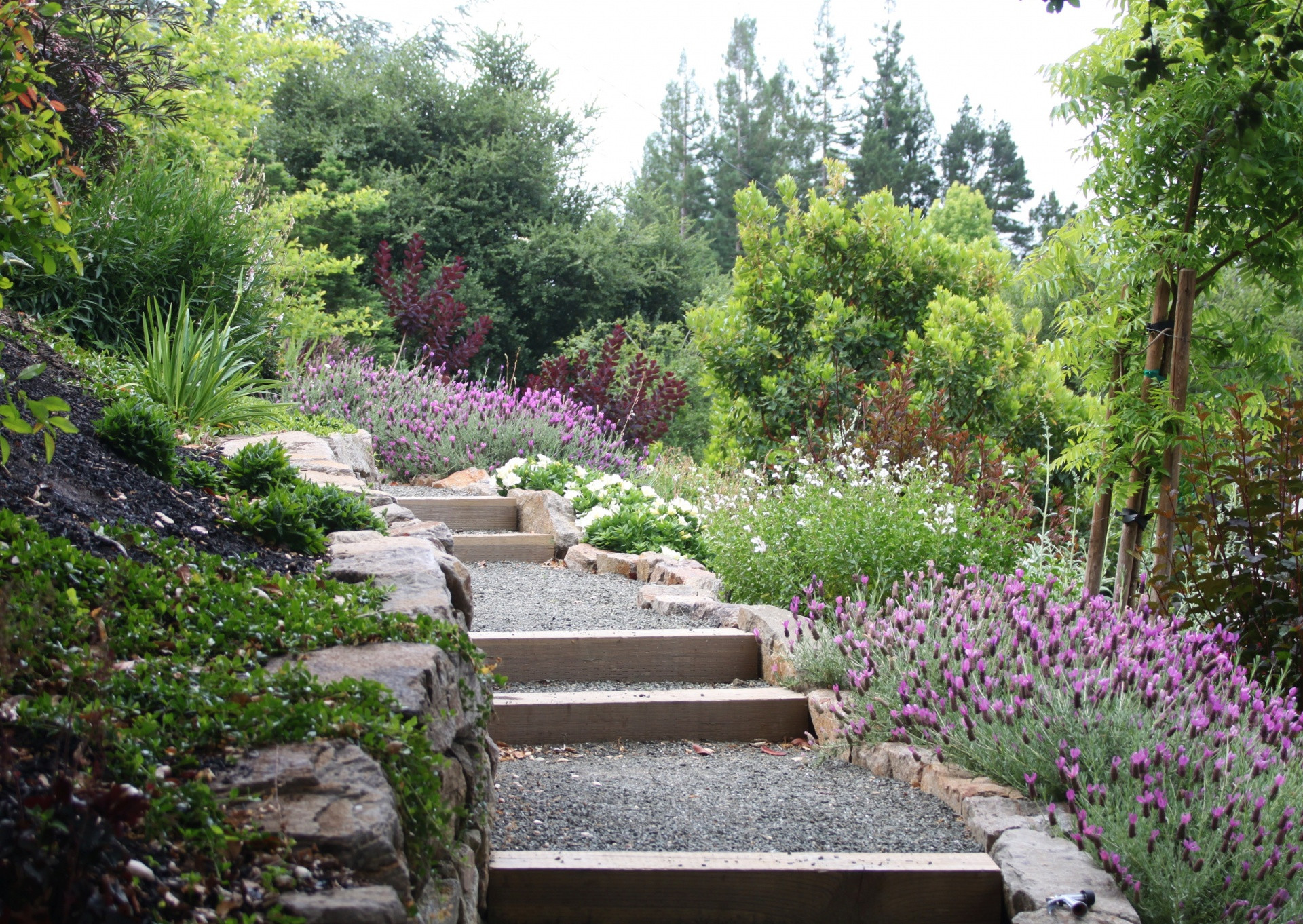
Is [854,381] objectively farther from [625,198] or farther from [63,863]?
[625,198]

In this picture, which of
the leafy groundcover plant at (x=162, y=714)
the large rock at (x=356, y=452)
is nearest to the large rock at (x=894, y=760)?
the leafy groundcover plant at (x=162, y=714)

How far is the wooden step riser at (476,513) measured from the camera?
6383mm

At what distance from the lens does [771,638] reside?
12.7 feet

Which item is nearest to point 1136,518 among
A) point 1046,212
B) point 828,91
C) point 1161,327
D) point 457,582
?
point 1161,327

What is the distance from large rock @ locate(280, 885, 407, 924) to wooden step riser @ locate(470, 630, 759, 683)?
2497 mm

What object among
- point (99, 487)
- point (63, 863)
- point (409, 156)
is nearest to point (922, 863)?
point (63, 863)

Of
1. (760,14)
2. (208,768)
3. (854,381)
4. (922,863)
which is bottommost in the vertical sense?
(922,863)

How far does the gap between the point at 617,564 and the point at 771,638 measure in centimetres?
182

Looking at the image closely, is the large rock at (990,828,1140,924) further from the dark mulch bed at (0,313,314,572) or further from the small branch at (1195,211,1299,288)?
the small branch at (1195,211,1299,288)

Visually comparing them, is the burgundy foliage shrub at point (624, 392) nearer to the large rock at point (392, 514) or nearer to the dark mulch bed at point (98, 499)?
the large rock at point (392, 514)

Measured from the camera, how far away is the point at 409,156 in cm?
1584

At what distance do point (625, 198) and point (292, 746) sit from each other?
56.0 ft

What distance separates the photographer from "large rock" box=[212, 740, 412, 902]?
4.56 ft

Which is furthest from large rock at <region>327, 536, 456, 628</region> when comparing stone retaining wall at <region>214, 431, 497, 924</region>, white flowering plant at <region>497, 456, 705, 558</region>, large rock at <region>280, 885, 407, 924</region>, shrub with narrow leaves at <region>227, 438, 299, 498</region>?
white flowering plant at <region>497, 456, 705, 558</region>
